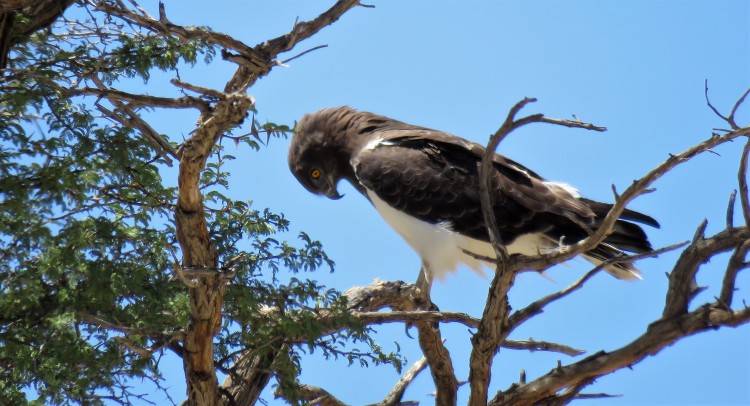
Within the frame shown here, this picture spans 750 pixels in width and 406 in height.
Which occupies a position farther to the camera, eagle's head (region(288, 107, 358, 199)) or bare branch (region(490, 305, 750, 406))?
eagle's head (region(288, 107, 358, 199))

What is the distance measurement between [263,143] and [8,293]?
61.2 inches

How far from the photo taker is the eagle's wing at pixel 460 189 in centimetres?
684

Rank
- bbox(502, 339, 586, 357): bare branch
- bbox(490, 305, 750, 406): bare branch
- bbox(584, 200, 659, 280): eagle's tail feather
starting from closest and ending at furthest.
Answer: bbox(490, 305, 750, 406): bare branch
bbox(502, 339, 586, 357): bare branch
bbox(584, 200, 659, 280): eagle's tail feather

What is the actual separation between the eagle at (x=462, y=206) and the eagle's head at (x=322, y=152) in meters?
0.59

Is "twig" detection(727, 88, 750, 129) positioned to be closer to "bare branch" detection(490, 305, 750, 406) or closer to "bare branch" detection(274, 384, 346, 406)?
"bare branch" detection(490, 305, 750, 406)

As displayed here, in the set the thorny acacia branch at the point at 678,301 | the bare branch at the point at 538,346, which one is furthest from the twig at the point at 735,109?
the bare branch at the point at 538,346

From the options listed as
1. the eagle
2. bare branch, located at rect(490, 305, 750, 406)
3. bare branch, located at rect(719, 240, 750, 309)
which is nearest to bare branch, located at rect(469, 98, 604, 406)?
bare branch, located at rect(490, 305, 750, 406)

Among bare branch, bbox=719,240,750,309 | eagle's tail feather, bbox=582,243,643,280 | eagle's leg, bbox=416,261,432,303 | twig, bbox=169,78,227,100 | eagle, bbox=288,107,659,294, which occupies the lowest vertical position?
bare branch, bbox=719,240,750,309

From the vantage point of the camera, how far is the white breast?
22.5 feet

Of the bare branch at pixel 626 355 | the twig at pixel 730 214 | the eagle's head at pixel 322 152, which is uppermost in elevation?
the eagle's head at pixel 322 152

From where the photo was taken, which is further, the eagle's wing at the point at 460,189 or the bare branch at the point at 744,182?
the eagle's wing at the point at 460,189

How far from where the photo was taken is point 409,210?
700cm

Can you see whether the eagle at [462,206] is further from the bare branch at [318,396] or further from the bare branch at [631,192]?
the bare branch at [631,192]

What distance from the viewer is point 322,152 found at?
7953 millimetres
